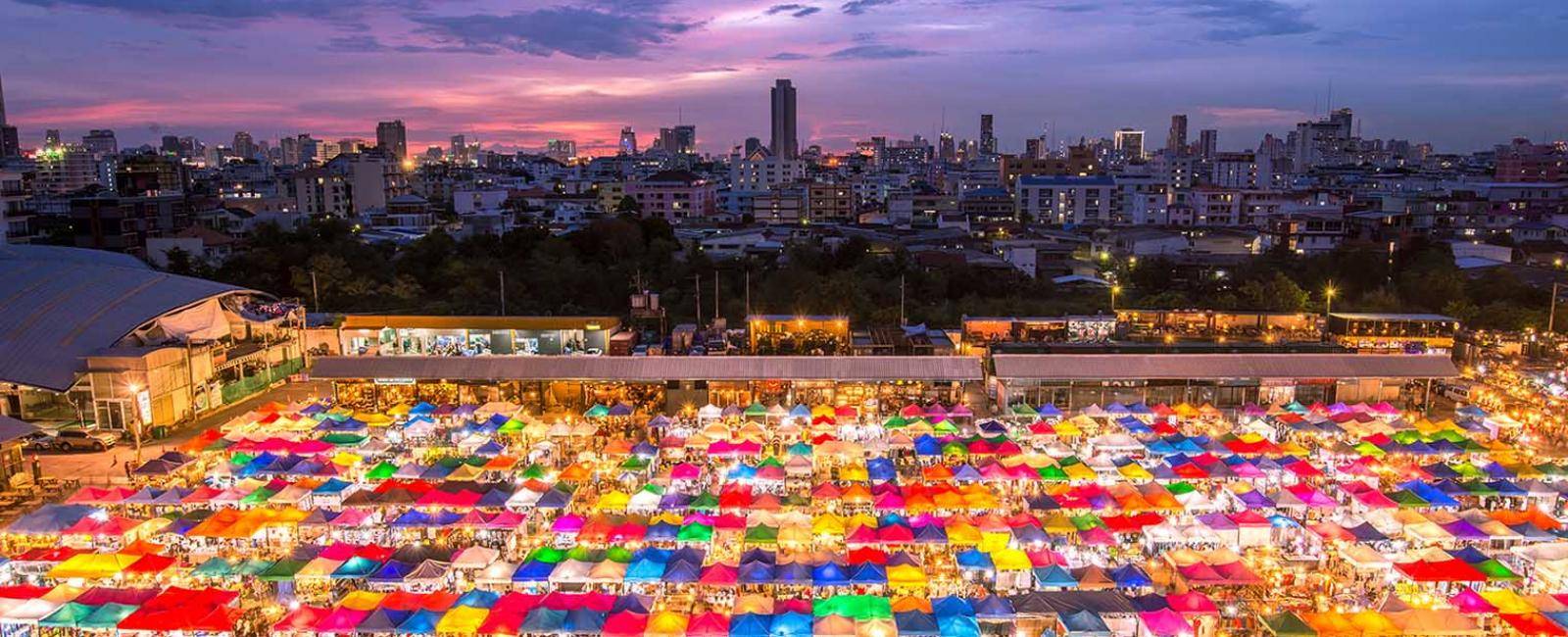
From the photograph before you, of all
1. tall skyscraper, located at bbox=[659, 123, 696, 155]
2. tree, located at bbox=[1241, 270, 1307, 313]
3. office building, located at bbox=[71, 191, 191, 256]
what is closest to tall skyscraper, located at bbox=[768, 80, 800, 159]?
tall skyscraper, located at bbox=[659, 123, 696, 155]

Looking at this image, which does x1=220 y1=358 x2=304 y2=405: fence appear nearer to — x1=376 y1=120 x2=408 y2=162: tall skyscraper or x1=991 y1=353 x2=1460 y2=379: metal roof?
x1=991 y1=353 x2=1460 y2=379: metal roof

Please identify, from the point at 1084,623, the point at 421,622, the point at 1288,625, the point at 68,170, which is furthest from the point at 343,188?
the point at 1288,625

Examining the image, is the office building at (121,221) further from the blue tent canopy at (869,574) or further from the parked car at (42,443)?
the blue tent canopy at (869,574)

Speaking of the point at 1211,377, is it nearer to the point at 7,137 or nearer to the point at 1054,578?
the point at 1054,578

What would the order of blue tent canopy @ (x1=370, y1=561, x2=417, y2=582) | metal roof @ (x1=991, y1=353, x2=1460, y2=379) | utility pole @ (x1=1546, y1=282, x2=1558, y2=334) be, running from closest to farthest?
1. blue tent canopy @ (x1=370, y1=561, x2=417, y2=582)
2. metal roof @ (x1=991, y1=353, x2=1460, y2=379)
3. utility pole @ (x1=1546, y1=282, x2=1558, y2=334)

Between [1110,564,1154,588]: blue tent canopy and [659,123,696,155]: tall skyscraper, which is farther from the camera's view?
[659,123,696,155]: tall skyscraper

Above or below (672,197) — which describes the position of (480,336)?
below

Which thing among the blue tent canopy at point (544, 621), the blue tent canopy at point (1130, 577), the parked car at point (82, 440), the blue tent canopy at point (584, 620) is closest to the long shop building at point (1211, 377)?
the blue tent canopy at point (1130, 577)
